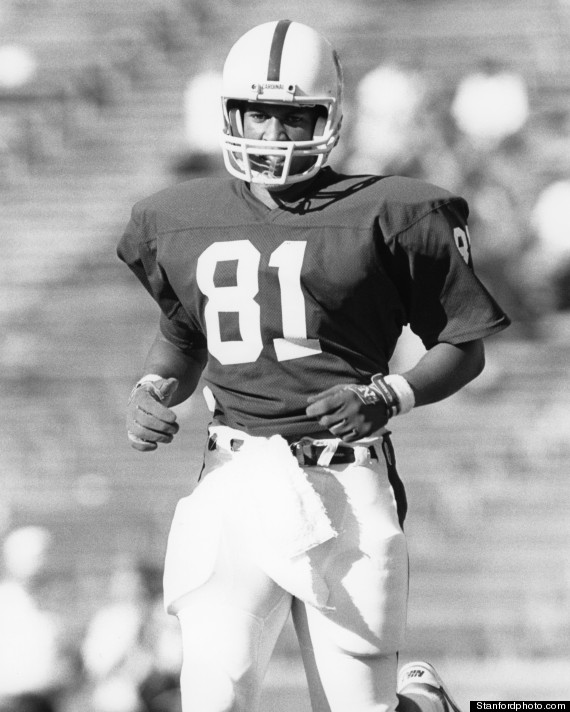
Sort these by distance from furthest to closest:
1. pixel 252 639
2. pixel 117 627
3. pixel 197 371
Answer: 1. pixel 117 627
2. pixel 197 371
3. pixel 252 639

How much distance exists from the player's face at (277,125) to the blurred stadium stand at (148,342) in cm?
182

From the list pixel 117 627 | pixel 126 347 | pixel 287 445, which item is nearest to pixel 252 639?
pixel 287 445

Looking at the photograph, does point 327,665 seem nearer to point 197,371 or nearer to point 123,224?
point 197,371

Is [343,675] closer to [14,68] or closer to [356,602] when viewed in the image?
[356,602]

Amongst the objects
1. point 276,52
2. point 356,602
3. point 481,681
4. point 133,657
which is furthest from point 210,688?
point 481,681

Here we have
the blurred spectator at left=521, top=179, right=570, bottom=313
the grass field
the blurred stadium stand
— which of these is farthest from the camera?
the blurred spectator at left=521, top=179, right=570, bottom=313

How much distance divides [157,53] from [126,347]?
932 millimetres

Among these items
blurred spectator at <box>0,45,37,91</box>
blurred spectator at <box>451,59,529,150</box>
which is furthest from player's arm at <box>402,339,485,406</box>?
blurred spectator at <box>0,45,37,91</box>

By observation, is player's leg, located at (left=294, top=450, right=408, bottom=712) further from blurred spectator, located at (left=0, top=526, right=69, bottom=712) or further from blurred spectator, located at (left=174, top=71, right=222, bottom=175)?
blurred spectator, located at (left=174, top=71, right=222, bottom=175)

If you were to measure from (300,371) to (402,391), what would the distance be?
0.18 m

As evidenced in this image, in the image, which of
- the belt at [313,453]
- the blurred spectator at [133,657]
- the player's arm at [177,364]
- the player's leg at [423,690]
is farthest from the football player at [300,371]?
the blurred spectator at [133,657]

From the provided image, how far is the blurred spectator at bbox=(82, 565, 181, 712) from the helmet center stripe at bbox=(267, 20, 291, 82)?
1.96 metres

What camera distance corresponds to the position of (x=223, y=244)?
2.15m

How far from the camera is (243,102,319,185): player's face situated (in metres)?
2.12
